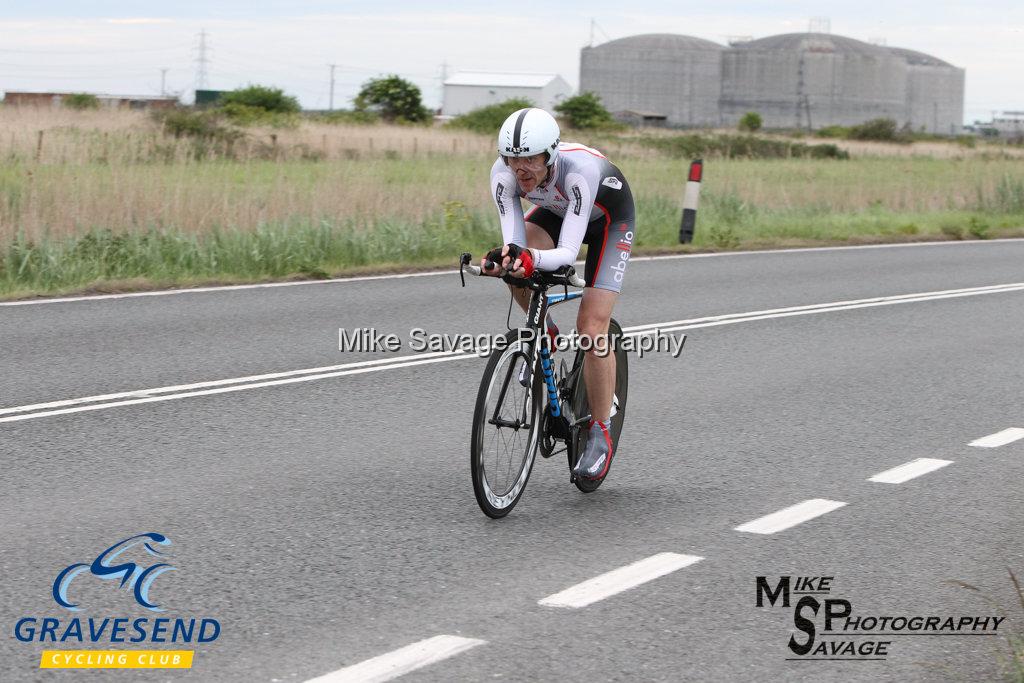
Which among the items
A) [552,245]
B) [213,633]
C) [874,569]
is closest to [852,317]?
[552,245]

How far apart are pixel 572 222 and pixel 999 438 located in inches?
139

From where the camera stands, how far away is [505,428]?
587 cm

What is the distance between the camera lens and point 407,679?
3986mm

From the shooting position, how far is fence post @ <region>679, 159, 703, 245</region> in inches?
737

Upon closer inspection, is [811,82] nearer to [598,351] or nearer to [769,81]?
[769,81]

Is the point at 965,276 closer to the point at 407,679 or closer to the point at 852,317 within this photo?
the point at 852,317

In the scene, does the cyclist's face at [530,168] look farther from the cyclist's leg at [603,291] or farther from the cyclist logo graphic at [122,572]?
the cyclist logo graphic at [122,572]

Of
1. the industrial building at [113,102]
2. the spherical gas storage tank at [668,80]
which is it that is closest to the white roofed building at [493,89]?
the spherical gas storage tank at [668,80]

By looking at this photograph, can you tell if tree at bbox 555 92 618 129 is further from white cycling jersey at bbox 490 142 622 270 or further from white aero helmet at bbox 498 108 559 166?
white aero helmet at bbox 498 108 559 166

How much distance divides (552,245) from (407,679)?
3.06 meters

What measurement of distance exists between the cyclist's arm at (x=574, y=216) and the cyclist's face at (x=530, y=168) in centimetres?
14

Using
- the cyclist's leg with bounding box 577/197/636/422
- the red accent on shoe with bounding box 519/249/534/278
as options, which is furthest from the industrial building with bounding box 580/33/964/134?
the red accent on shoe with bounding box 519/249/534/278

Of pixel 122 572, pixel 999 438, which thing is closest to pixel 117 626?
pixel 122 572

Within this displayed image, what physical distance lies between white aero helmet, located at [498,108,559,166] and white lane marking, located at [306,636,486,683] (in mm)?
2225
